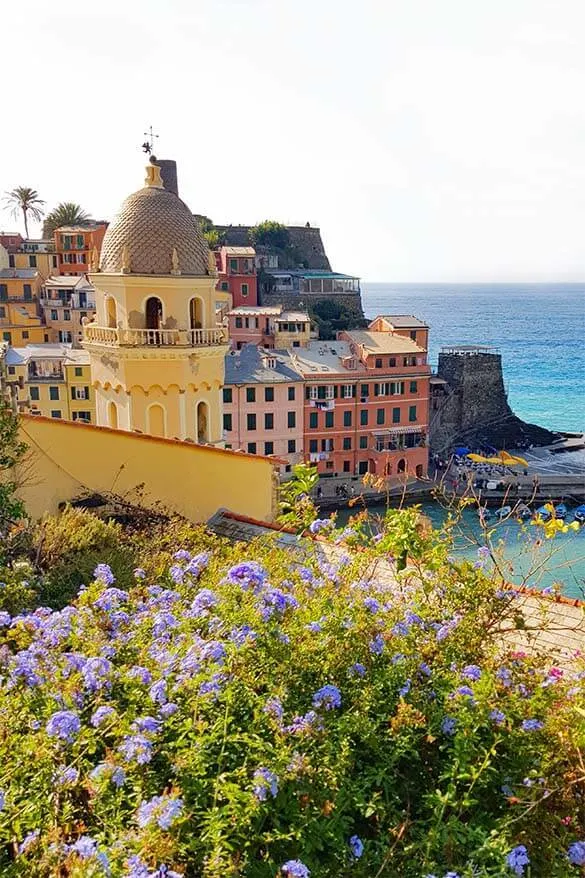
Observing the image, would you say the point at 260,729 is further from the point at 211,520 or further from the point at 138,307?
the point at 138,307

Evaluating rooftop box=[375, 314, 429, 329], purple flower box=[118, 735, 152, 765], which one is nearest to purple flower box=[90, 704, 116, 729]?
purple flower box=[118, 735, 152, 765]

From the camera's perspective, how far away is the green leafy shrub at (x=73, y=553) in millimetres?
6660

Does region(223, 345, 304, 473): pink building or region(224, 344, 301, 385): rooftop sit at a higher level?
region(224, 344, 301, 385): rooftop

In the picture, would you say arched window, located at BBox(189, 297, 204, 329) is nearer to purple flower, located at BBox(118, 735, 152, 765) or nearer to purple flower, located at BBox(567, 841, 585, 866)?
purple flower, located at BBox(118, 735, 152, 765)

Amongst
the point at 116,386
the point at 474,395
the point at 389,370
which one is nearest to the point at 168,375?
the point at 116,386

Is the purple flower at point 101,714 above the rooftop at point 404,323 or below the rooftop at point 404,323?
above

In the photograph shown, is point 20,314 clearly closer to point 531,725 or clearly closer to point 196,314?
point 196,314

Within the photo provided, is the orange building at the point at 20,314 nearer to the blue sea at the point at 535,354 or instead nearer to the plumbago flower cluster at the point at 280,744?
the blue sea at the point at 535,354

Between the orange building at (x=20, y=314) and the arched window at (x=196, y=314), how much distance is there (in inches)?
1484

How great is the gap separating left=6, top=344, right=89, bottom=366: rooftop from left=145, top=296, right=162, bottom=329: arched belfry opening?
24.8 m

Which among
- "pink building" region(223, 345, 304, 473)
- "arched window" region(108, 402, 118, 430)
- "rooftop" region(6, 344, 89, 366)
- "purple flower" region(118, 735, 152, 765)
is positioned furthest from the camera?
"pink building" region(223, 345, 304, 473)

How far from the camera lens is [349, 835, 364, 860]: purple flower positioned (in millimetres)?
3292

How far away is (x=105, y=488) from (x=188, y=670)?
21.6ft

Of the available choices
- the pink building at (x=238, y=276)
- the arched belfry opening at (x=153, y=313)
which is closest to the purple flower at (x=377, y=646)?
the arched belfry opening at (x=153, y=313)
